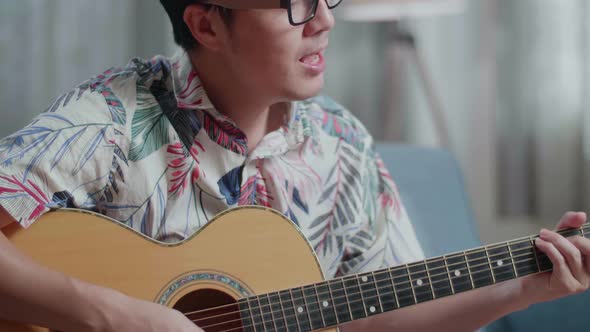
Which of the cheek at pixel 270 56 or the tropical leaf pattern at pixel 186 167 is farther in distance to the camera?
the cheek at pixel 270 56

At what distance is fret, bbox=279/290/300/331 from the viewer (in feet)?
3.43

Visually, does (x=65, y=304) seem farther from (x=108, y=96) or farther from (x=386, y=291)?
(x=386, y=291)

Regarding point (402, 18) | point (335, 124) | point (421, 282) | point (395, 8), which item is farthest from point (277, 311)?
point (402, 18)

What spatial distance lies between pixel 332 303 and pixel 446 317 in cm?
25

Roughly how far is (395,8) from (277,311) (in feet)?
5.91

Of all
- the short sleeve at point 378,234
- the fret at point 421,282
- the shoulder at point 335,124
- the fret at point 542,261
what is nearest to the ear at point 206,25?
the shoulder at point 335,124

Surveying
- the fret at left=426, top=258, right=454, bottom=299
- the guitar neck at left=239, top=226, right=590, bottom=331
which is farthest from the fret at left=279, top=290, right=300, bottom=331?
the fret at left=426, top=258, right=454, bottom=299

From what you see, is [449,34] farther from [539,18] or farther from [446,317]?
[446,317]

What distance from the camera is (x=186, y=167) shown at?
3.71 feet

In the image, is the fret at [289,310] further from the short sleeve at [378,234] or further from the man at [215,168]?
the short sleeve at [378,234]

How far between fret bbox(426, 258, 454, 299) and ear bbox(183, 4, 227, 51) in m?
0.49

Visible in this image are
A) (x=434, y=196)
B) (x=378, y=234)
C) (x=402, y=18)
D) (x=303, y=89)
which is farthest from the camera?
(x=402, y=18)

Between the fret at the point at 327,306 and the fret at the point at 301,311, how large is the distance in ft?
0.08

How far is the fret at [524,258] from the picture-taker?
3.67ft
